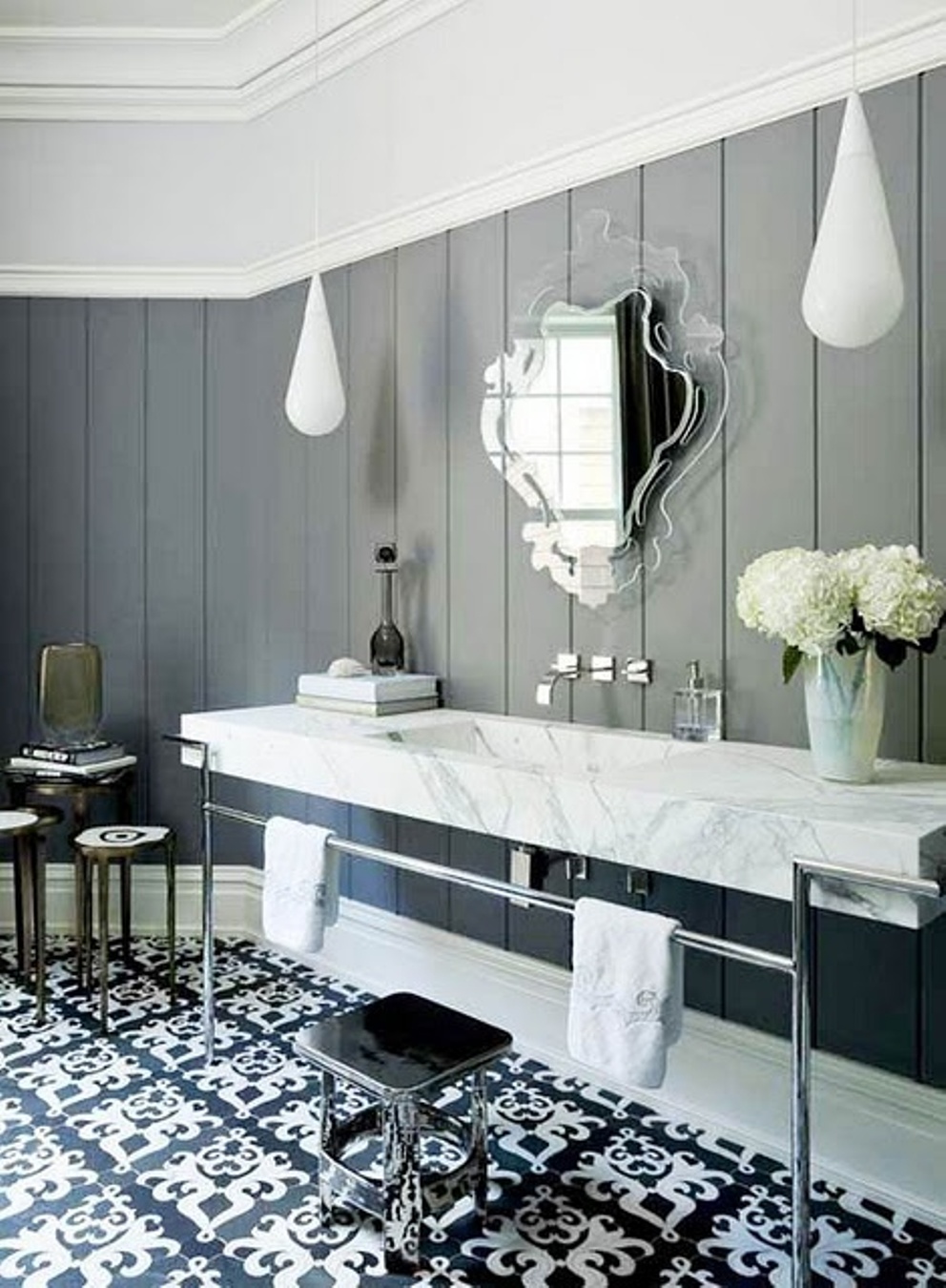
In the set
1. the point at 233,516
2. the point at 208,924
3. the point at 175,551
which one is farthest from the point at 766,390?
the point at 175,551

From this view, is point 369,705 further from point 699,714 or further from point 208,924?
point 699,714

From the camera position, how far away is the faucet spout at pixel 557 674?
2592 millimetres

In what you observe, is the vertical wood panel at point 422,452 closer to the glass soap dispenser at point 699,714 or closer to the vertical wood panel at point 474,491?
the vertical wood panel at point 474,491

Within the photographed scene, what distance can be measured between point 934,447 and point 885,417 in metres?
0.12

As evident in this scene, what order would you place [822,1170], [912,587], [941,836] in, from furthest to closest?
1. [822,1170]
2. [912,587]
3. [941,836]

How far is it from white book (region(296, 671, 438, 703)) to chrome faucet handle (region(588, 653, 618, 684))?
52 cm

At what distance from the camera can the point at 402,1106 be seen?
74.5 inches

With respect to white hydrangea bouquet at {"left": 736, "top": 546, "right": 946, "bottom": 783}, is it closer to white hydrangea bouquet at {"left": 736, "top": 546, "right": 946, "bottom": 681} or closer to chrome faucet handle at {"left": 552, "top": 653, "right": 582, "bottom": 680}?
white hydrangea bouquet at {"left": 736, "top": 546, "right": 946, "bottom": 681}

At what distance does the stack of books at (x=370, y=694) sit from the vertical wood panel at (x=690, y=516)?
66 centimetres

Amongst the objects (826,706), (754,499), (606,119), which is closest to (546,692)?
(754,499)

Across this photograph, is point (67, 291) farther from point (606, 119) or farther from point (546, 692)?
point (546, 692)

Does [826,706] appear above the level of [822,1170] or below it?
above

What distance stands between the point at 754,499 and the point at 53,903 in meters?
2.71

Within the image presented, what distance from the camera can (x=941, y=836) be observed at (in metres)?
1.56
